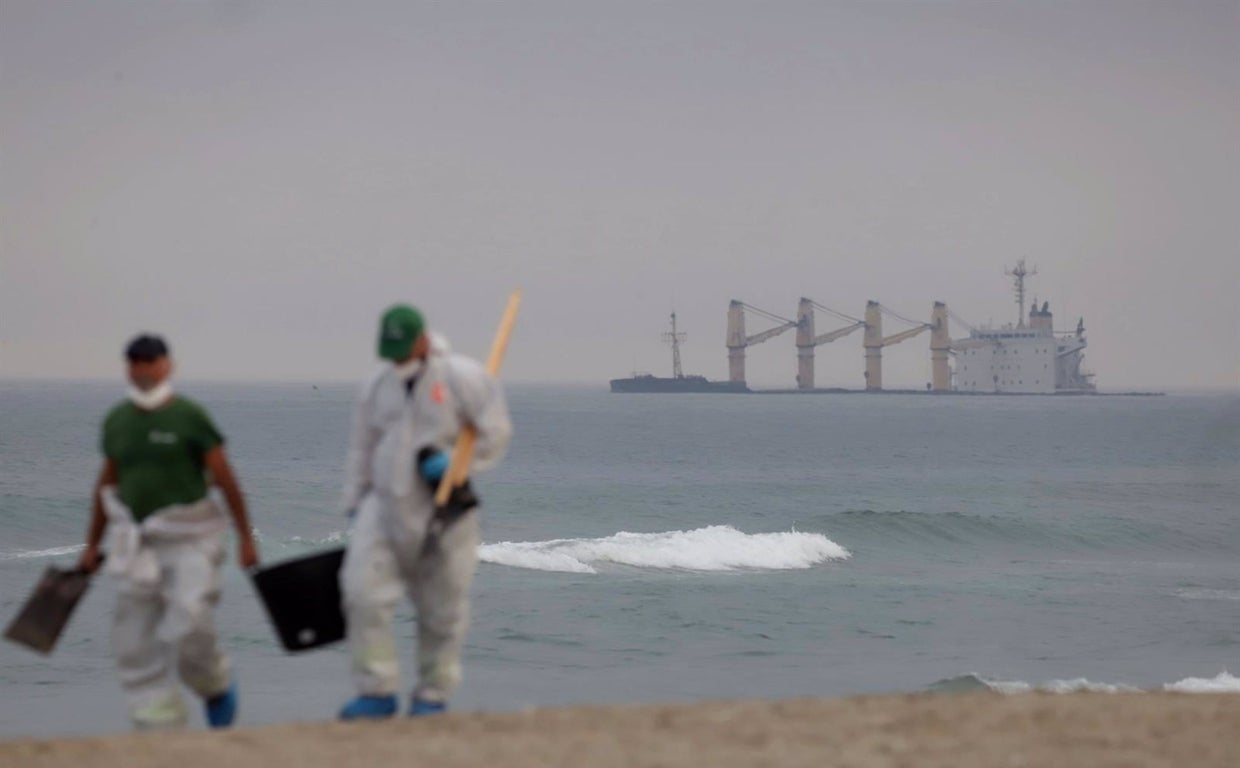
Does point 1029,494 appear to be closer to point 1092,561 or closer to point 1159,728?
point 1092,561

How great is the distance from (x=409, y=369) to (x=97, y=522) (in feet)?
3.91

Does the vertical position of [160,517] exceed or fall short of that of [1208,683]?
it exceeds it

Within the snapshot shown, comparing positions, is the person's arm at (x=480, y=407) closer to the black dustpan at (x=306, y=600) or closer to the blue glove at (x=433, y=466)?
the blue glove at (x=433, y=466)

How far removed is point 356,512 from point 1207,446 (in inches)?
4297

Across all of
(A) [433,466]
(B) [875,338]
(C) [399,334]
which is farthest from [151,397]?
(B) [875,338]

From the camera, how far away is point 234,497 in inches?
242

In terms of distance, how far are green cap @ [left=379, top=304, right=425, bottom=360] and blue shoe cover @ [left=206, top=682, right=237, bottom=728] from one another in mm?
1351

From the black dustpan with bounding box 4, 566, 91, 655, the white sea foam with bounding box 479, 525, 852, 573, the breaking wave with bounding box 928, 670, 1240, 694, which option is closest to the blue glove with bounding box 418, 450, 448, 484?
the black dustpan with bounding box 4, 566, 91, 655

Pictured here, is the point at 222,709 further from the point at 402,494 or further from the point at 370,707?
the point at 402,494

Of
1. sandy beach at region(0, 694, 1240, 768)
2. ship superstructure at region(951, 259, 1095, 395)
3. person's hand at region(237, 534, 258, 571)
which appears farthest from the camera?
ship superstructure at region(951, 259, 1095, 395)

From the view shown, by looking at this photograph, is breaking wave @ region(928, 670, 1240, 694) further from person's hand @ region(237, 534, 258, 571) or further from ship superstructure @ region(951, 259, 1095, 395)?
ship superstructure @ region(951, 259, 1095, 395)

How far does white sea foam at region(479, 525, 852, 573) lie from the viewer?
1192 inches

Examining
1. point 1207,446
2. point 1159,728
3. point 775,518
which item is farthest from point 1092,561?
point 1207,446

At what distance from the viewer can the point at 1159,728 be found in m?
6.79
